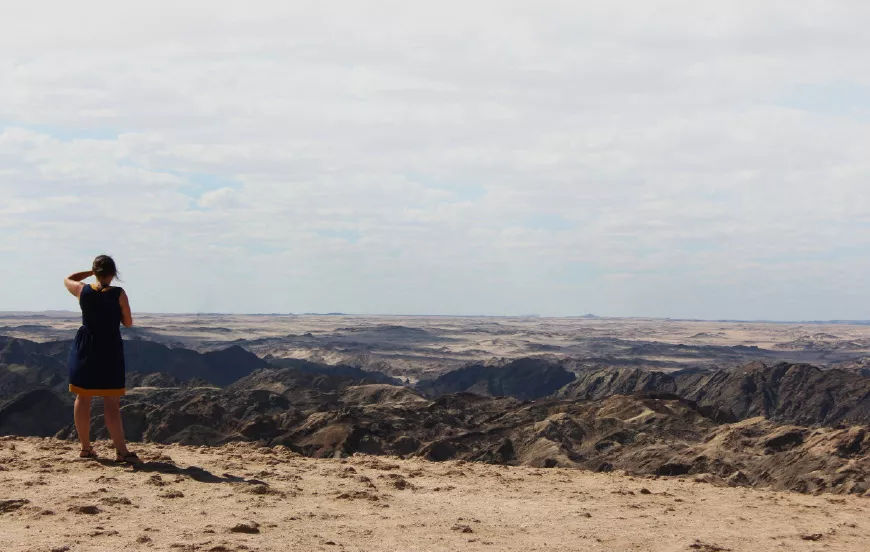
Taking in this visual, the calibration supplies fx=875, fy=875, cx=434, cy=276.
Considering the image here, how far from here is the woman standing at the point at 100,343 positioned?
8.48m

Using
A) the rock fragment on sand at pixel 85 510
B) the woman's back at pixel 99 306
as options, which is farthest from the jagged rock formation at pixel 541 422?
the rock fragment on sand at pixel 85 510

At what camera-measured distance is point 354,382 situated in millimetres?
50562

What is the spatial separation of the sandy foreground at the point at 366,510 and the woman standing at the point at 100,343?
70 cm

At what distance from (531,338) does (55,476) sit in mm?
154769

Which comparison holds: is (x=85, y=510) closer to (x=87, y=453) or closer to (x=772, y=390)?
(x=87, y=453)

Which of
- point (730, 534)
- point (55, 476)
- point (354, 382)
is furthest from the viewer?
point (354, 382)

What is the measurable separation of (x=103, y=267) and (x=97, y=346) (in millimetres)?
775

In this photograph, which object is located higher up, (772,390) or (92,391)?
(92,391)

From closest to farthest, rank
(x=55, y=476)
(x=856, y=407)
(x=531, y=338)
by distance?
(x=55, y=476) → (x=856, y=407) → (x=531, y=338)

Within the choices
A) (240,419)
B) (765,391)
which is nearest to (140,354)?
(240,419)

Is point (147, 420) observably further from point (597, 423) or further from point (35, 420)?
point (597, 423)

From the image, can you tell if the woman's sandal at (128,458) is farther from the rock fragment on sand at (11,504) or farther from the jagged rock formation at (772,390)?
the jagged rock formation at (772,390)

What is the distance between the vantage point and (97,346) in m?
8.53

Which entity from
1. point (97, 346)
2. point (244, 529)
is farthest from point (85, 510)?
point (97, 346)
